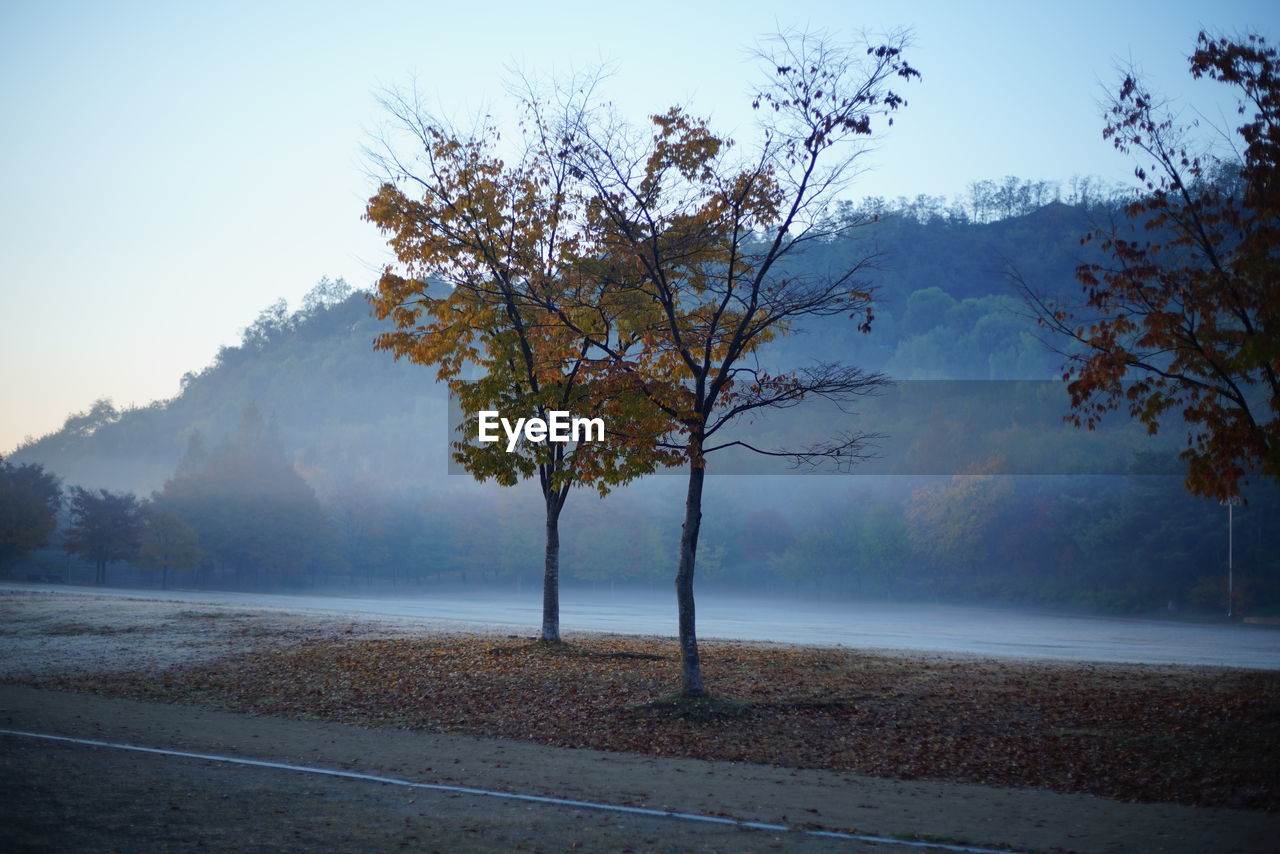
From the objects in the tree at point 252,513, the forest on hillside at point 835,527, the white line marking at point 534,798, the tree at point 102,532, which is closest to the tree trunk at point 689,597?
the white line marking at point 534,798

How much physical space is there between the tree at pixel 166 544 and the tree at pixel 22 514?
6940 millimetres

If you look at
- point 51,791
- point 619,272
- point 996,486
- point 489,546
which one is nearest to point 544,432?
point 619,272

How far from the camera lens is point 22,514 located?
251 ft

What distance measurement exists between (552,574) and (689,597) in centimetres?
727

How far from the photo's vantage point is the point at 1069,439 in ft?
308

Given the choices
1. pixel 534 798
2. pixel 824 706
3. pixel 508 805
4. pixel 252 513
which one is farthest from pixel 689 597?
pixel 252 513

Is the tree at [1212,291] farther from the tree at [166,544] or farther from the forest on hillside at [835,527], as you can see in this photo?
the tree at [166,544]

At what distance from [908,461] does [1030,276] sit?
3380 inches

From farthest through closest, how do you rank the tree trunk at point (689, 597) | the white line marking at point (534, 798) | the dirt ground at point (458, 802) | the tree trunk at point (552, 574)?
the tree trunk at point (552, 574) → the tree trunk at point (689, 597) → the white line marking at point (534, 798) → the dirt ground at point (458, 802)

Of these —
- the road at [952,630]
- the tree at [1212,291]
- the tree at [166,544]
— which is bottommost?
the road at [952,630]

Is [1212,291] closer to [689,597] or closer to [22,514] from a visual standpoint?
[689,597]

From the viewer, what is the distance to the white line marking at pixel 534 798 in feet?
28.4

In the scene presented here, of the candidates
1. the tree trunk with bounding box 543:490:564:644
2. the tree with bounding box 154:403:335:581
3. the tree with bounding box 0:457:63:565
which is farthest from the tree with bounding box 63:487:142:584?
the tree trunk with bounding box 543:490:564:644

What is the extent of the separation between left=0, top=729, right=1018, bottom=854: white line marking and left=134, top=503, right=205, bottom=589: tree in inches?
2969
